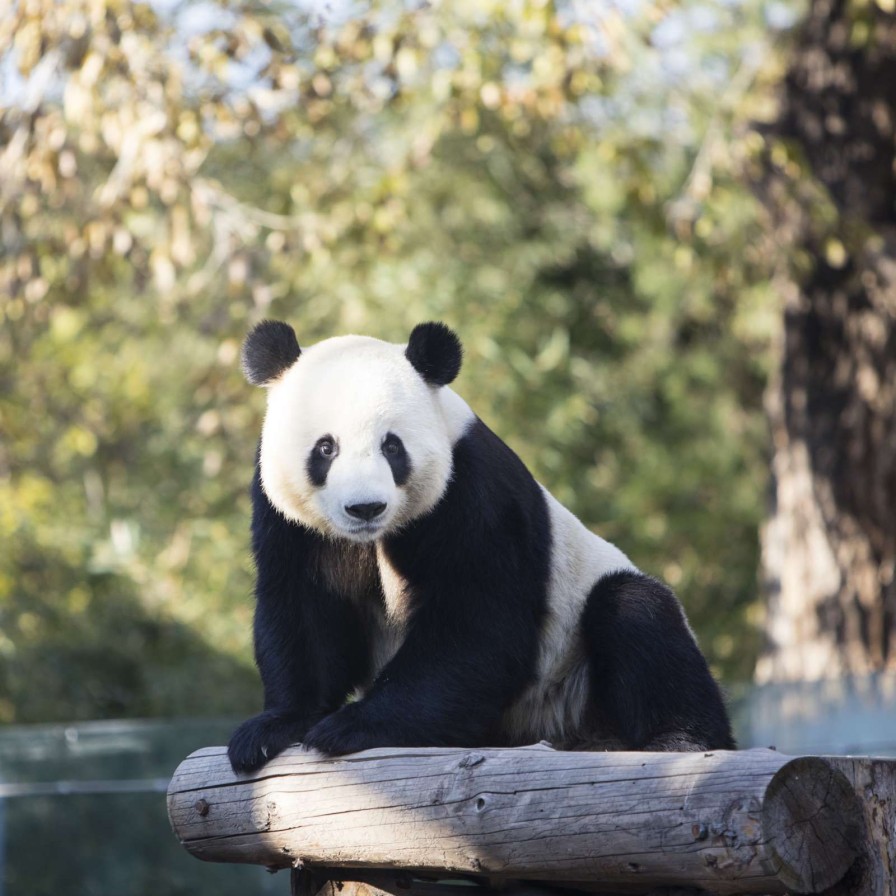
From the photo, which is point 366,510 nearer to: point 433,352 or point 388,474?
point 388,474

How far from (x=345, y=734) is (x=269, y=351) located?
110cm

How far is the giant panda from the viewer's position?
3.59 metres

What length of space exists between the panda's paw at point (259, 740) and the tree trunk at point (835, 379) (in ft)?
17.7

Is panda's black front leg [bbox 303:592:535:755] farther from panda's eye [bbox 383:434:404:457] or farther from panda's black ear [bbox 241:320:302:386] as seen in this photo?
panda's black ear [bbox 241:320:302:386]

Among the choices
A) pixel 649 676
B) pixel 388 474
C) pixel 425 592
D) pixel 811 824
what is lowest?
pixel 649 676

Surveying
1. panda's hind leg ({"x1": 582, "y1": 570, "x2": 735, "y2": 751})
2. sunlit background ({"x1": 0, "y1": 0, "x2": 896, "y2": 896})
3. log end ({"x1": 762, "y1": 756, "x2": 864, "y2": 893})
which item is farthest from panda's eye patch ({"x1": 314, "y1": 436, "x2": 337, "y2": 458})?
sunlit background ({"x1": 0, "y1": 0, "x2": 896, "y2": 896})

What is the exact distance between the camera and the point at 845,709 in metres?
6.80

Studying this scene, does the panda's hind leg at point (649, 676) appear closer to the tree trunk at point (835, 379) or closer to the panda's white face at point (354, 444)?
the panda's white face at point (354, 444)

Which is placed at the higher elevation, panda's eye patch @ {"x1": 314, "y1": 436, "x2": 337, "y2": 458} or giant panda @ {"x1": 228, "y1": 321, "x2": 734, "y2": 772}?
panda's eye patch @ {"x1": 314, "y1": 436, "x2": 337, "y2": 458}

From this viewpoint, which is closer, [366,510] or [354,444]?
[366,510]

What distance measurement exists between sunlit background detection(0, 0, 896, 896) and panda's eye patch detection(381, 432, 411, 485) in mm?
3450

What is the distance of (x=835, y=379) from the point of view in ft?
28.8

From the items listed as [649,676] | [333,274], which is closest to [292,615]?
[649,676]

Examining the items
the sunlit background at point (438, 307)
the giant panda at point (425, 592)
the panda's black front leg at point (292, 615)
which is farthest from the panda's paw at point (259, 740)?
the sunlit background at point (438, 307)
